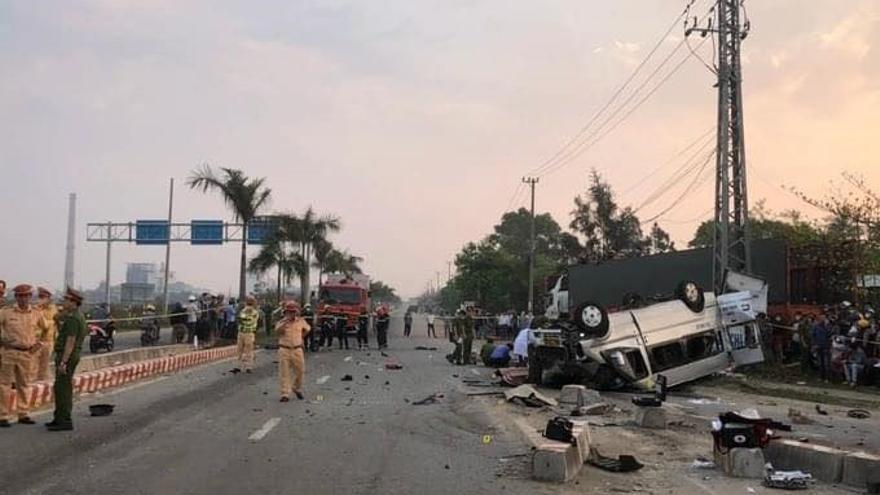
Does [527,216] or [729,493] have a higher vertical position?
[527,216]

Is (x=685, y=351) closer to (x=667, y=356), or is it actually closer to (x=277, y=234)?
(x=667, y=356)

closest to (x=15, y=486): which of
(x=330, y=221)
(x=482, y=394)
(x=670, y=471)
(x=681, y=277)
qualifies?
(x=670, y=471)

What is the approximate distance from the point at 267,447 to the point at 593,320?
887 cm

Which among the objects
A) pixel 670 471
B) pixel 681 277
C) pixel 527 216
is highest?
pixel 527 216

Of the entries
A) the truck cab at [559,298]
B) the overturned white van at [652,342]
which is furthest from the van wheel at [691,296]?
the truck cab at [559,298]

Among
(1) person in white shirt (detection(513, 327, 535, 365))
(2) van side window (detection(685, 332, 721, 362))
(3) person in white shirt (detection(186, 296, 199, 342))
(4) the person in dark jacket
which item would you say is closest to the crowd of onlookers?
(4) the person in dark jacket

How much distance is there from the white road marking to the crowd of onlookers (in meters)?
11.2

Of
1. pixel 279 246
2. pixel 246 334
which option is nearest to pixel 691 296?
pixel 246 334

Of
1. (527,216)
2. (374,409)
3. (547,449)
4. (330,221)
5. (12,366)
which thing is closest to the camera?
(547,449)

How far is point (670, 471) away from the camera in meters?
9.45

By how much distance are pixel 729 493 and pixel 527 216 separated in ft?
437

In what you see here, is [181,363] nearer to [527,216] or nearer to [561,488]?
[561,488]

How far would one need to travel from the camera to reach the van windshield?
42875 millimetres

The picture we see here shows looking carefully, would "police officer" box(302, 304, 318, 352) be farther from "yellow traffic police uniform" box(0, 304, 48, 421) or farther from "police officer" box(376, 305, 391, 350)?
"yellow traffic police uniform" box(0, 304, 48, 421)
